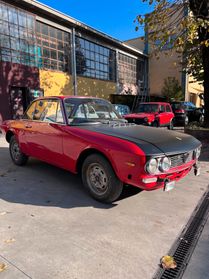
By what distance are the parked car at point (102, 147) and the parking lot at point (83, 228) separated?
18.1 inches

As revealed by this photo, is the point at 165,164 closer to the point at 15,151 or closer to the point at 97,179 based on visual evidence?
the point at 97,179

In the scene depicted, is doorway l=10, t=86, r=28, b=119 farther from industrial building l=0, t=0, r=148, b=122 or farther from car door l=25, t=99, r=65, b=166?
car door l=25, t=99, r=65, b=166

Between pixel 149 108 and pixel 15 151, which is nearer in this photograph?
pixel 15 151

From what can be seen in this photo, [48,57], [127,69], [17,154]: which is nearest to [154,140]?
[17,154]

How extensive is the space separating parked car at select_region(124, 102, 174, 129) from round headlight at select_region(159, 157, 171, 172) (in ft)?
22.6

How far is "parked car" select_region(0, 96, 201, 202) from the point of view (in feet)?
10.2

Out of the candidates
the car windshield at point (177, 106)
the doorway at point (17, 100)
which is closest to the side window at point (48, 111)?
the doorway at point (17, 100)

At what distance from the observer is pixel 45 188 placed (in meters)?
4.31

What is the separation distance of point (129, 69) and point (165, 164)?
2387cm

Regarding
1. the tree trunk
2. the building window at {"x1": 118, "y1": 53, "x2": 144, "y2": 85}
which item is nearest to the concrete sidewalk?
the tree trunk

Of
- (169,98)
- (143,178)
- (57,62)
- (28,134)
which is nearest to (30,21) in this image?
(57,62)

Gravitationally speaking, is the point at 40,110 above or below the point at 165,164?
above

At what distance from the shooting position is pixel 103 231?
2.91 metres

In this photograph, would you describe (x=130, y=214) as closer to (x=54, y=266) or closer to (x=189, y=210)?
(x=189, y=210)
